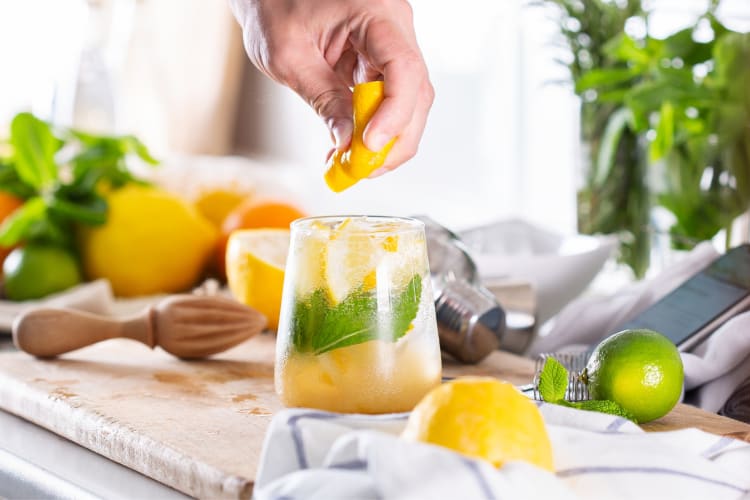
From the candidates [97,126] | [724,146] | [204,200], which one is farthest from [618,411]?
[97,126]

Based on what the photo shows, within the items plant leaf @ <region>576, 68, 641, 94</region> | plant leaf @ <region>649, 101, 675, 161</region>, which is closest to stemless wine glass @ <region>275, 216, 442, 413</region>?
plant leaf @ <region>649, 101, 675, 161</region>

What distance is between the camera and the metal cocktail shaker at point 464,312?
3.09 feet

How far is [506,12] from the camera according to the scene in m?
2.71

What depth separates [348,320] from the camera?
692 millimetres

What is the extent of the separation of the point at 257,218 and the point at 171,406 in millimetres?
514

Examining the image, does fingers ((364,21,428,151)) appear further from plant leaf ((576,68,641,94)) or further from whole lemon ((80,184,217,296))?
plant leaf ((576,68,641,94))

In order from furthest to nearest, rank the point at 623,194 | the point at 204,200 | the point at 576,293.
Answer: the point at 623,194, the point at 204,200, the point at 576,293

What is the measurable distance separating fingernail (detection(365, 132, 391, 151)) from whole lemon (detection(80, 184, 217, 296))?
583mm

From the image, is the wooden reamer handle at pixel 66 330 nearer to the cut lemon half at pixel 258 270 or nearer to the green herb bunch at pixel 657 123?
the cut lemon half at pixel 258 270

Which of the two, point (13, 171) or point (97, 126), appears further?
point (97, 126)

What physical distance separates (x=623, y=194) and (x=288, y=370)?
1.18m

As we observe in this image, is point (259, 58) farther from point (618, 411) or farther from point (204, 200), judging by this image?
point (204, 200)

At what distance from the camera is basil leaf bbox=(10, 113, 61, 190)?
4.40ft

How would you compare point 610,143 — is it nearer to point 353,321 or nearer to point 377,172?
point 377,172
